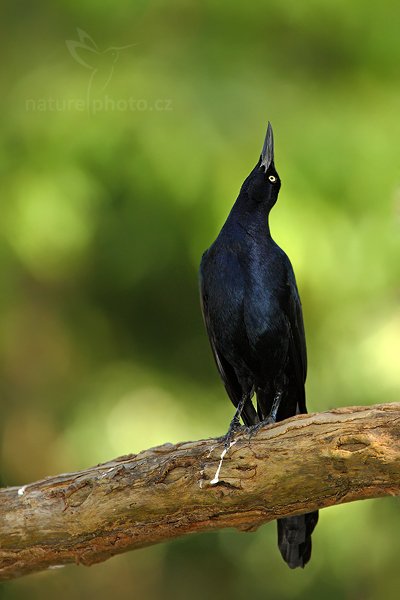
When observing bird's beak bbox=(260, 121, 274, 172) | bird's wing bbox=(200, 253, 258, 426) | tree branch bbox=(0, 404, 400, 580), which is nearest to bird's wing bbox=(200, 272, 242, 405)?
bird's wing bbox=(200, 253, 258, 426)

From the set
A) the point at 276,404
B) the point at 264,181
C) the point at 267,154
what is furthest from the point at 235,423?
the point at 267,154

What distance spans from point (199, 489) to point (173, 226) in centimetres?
323

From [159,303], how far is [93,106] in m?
1.60

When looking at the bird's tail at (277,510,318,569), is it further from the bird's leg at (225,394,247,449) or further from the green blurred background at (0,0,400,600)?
the green blurred background at (0,0,400,600)

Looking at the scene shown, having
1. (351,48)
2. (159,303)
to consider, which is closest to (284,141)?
(351,48)

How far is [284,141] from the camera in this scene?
6.70 metres

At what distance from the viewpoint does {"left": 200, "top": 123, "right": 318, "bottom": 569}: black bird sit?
4.78 metres

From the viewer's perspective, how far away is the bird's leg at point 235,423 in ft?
13.4

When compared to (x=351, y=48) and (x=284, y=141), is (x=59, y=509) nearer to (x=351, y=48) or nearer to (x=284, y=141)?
(x=284, y=141)

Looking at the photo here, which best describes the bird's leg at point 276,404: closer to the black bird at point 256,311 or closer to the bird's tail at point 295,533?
the black bird at point 256,311

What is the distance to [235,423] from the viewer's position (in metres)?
4.67

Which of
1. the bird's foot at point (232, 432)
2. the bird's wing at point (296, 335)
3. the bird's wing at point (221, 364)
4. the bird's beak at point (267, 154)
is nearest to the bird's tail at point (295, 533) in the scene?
the bird's foot at point (232, 432)

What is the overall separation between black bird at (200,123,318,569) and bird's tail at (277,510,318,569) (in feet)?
0.04

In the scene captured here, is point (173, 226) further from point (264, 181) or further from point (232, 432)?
point (232, 432)
